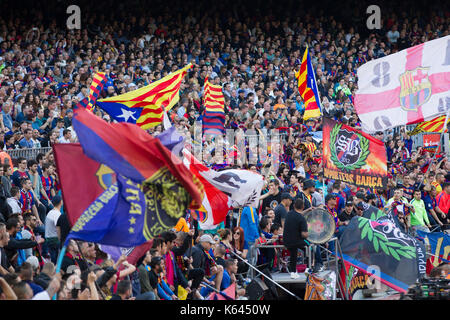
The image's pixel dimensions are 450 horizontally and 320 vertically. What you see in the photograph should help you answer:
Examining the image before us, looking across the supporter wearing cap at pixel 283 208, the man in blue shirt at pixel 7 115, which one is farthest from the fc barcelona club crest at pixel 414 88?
the man in blue shirt at pixel 7 115

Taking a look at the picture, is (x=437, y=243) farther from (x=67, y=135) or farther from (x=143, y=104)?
(x=67, y=135)

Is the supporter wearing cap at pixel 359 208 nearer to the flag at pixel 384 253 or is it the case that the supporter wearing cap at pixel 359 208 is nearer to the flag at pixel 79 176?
the flag at pixel 384 253

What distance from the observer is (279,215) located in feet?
39.8

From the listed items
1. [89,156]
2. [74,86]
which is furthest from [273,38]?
[89,156]

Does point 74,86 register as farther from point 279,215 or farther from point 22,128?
point 279,215

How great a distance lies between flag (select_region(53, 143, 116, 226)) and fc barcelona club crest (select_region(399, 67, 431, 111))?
6.26 m

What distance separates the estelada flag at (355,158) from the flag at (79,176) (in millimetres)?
5574

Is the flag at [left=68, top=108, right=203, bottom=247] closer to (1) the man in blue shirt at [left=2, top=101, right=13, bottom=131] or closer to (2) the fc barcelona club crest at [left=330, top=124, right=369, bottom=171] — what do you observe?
(2) the fc barcelona club crest at [left=330, top=124, right=369, bottom=171]

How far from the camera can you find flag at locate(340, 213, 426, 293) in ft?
35.3

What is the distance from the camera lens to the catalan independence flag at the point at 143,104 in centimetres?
1348

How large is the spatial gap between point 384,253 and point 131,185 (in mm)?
4302

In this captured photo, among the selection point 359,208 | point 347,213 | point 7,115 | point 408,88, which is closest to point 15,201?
point 7,115

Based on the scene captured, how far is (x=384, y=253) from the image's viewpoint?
11.0 m

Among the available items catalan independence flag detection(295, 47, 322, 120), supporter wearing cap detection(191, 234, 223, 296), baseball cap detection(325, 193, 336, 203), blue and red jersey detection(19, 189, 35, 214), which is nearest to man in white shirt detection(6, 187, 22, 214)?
blue and red jersey detection(19, 189, 35, 214)
